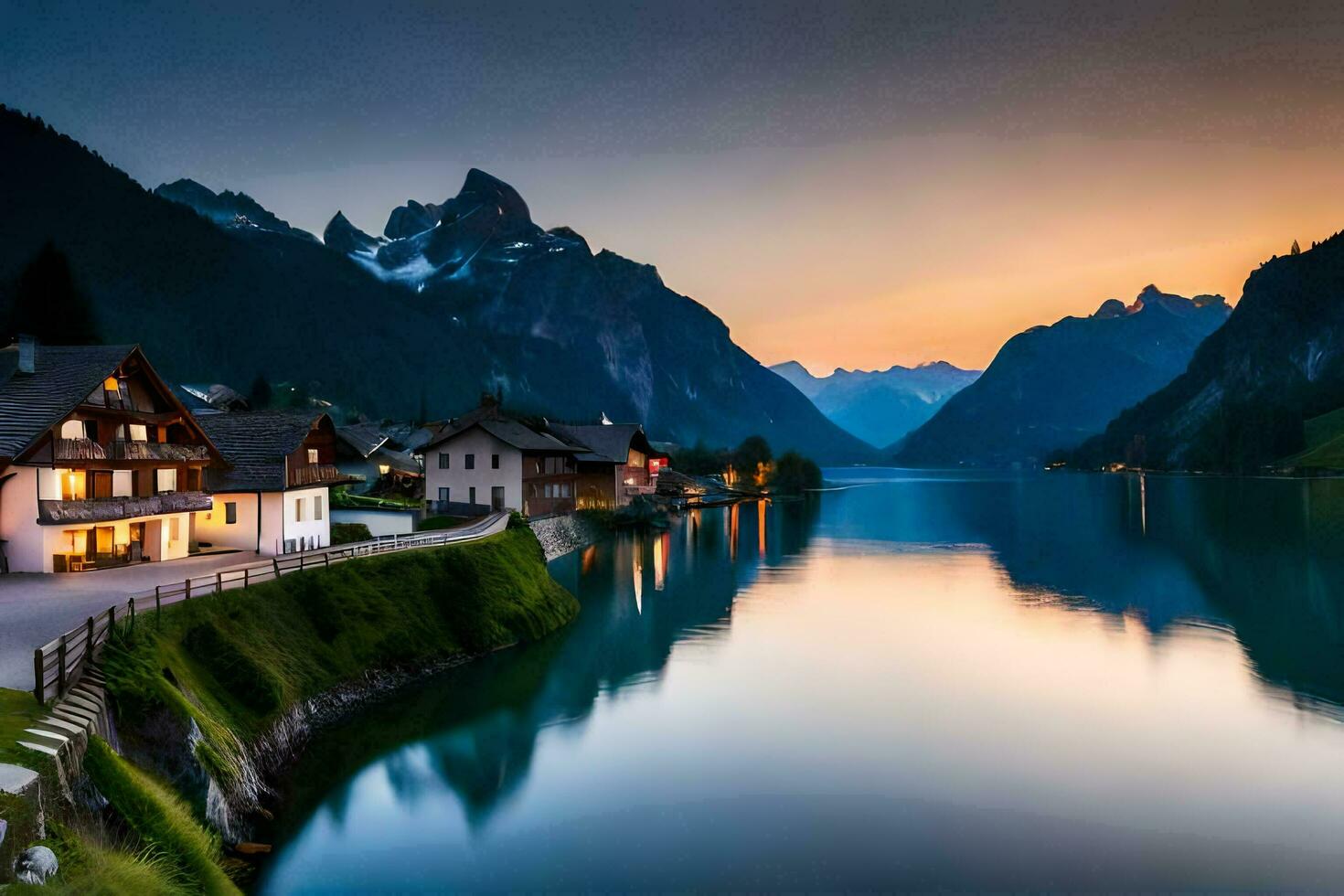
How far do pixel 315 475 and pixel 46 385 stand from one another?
14.5 meters

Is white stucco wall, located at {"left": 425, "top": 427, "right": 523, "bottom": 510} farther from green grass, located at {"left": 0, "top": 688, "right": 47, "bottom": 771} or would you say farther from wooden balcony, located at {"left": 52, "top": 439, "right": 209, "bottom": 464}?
green grass, located at {"left": 0, "top": 688, "right": 47, "bottom": 771}

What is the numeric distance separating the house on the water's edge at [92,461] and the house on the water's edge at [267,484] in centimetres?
152

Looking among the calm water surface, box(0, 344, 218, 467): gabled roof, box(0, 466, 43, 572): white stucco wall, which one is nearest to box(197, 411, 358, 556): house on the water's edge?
box(0, 344, 218, 467): gabled roof

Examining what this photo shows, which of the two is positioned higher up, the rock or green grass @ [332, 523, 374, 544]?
green grass @ [332, 523, 374, 544]

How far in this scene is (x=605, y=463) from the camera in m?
100

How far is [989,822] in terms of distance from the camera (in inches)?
912

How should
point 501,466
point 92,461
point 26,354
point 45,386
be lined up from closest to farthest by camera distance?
point 92,461 → point 45,386 → point 26,354 → point 501,466

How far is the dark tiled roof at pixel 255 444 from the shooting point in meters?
45.1

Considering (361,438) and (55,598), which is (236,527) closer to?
(55,598)

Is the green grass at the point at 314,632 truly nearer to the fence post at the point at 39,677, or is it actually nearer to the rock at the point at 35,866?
the fence post at the point at 39,677

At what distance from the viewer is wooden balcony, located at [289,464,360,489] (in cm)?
4631

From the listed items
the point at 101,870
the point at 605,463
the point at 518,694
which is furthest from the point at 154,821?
the point at 605,463

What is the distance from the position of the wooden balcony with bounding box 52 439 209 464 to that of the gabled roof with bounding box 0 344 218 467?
46.1 inches

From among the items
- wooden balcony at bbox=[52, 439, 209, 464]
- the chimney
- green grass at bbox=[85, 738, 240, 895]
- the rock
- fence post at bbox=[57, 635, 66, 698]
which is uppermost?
the chimney
